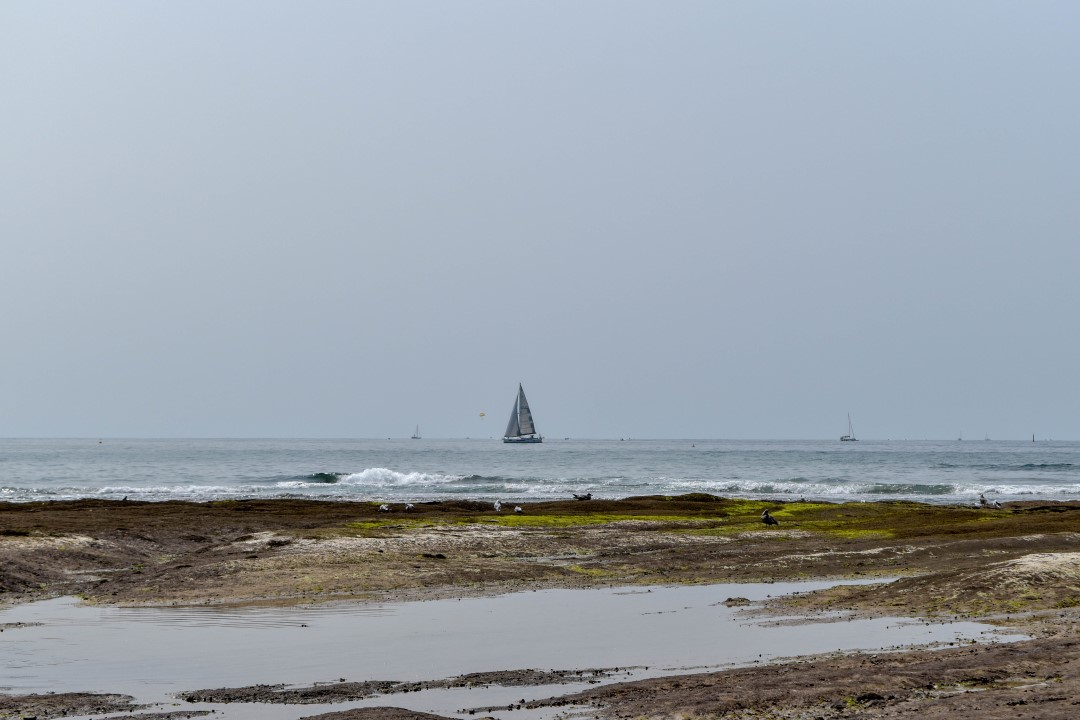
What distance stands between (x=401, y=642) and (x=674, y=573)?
12.1 metres

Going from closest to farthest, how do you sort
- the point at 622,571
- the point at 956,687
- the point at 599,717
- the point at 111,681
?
the point at 599,717, the point at 956,687, the point at 111,681, the point at 622,571

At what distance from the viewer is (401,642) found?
18.1 meters

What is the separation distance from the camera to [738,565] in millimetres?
30078

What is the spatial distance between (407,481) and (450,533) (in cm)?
7357

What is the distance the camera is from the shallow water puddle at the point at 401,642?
582 inches

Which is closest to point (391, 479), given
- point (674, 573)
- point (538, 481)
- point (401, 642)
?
point (538, 481)

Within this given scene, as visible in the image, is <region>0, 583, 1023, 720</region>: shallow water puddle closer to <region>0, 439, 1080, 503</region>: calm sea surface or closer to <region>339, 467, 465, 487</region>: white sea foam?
<region>0, 439, 1080, 503</region>: calm sea surface

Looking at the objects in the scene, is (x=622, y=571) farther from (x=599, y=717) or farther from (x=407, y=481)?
(x=407, y=481)

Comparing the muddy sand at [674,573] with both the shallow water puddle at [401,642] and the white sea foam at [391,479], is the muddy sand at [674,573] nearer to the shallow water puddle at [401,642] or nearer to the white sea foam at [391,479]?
the shallow water puddle at [401,642]

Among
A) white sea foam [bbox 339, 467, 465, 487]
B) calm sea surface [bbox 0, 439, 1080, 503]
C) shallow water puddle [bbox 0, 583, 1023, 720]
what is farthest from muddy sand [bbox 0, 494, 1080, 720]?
white sea foam [bbox 339, 467, 465, 487]

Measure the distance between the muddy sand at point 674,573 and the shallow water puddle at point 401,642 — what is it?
3.02ft

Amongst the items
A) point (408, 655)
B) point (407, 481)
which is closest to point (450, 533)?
point (408, 655)

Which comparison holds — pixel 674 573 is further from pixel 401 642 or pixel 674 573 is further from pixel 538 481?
pixel 538 481

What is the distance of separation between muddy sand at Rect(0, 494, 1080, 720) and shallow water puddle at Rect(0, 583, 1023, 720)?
3.02ft
